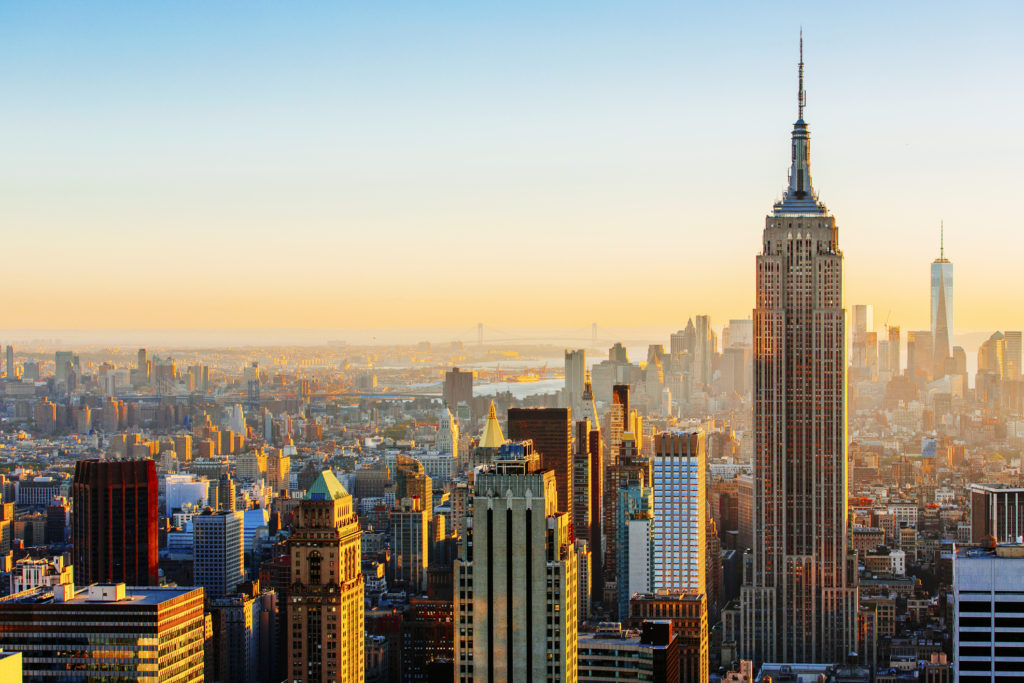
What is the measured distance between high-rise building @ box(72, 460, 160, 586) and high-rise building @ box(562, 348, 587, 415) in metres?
9.95

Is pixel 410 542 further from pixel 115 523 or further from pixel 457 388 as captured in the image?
pixel 115 523

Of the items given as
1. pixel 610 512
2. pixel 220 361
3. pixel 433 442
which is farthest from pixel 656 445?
pixel 220 361

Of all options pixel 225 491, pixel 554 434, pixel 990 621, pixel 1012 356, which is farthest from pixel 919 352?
pixel 990 621

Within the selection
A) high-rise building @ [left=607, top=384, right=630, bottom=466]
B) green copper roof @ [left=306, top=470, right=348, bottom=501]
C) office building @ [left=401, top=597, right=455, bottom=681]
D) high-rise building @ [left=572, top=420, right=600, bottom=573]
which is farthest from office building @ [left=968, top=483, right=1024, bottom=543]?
green copper roof @ [left=306, top=470, right=348, bottom=501]

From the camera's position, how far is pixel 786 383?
36875 mm

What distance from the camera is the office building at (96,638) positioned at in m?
19.4

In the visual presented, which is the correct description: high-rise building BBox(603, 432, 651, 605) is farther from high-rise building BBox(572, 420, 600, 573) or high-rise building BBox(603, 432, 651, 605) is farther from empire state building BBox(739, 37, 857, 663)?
empire state building BBox(739, 37, 857, 663)

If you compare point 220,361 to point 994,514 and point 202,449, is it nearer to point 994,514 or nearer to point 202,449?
point 202,449

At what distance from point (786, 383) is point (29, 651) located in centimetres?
2181

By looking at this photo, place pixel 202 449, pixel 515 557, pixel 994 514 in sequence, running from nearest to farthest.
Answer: pixel 515 557, pixel 994 514, pixel 202 449

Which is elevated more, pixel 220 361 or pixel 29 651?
pixel 220 361

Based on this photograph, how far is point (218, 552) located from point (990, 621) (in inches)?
893

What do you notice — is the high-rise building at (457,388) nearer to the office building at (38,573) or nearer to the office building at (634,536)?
the office building at (634,536)

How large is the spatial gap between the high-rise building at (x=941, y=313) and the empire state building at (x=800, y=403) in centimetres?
238
